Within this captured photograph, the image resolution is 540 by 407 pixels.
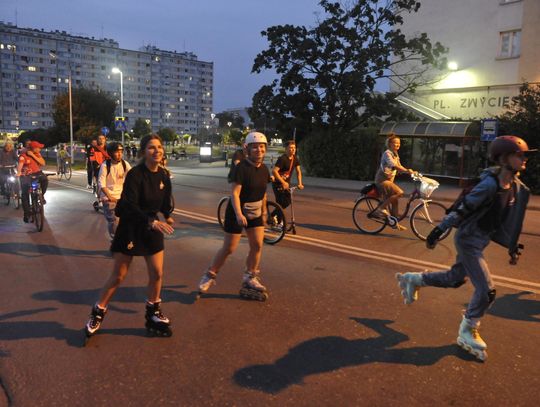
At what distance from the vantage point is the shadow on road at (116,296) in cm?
499

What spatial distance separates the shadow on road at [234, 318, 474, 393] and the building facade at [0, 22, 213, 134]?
10971 cm

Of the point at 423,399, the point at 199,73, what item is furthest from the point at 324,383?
the point at 199,73

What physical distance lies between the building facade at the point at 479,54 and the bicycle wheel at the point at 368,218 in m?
20.4

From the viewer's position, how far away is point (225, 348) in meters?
3.88

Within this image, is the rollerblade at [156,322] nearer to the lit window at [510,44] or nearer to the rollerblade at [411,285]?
the rollerblade at [411,285]

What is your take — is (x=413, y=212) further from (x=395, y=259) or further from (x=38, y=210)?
(x=38, y=210)

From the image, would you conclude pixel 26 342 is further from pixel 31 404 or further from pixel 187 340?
pixel 187 340

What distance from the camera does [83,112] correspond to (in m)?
51.2

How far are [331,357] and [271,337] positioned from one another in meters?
0.59

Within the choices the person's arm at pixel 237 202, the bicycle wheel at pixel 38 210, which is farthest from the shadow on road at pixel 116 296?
the bicycle wheel at pixel 38 210

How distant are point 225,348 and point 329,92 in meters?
23.5

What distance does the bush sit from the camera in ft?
81.4

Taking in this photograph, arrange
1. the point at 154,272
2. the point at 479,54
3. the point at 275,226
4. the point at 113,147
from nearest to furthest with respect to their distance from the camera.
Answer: the point at 154,272, the point at 113,147, the point at 275,226, the point at 479,54

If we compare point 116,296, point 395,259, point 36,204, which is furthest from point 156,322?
point 36,204
